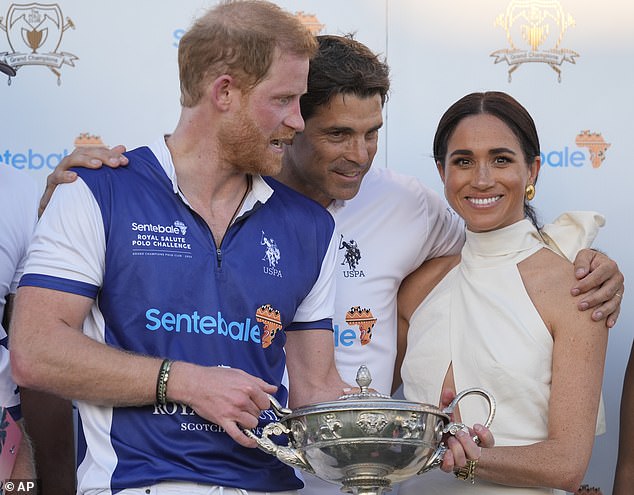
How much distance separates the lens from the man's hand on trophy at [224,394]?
2.44 m

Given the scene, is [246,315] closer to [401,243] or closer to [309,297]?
[309,297]

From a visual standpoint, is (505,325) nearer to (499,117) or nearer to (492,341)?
(492,341)

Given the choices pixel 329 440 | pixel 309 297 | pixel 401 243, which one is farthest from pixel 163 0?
pixel 329 440

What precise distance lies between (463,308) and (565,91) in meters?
1.00

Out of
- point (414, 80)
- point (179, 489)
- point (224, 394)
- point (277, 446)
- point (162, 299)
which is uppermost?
point (414, 80)

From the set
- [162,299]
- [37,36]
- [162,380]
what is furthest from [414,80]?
[162,380]

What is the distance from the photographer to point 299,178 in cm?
338

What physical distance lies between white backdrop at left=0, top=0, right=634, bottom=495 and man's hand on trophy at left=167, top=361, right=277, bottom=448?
145cm

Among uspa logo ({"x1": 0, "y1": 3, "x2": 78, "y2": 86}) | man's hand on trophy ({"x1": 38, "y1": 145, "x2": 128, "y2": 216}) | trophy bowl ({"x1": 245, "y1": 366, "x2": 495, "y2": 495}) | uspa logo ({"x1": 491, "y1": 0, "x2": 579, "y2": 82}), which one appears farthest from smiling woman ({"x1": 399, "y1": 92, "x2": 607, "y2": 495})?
uspa logo ({"x1": 0, "y1": 3, "x2": 78, "y2": 86})

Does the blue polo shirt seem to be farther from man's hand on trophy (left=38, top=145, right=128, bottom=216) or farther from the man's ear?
the man's ear

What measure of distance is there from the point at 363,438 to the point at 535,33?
76.1 inches

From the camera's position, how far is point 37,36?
12.4 ft

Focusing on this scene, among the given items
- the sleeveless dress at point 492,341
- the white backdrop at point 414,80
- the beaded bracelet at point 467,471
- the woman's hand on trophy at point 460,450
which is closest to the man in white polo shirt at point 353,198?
the sleeveless dress at point 492,341

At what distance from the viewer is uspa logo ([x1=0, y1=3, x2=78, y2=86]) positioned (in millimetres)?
3777
